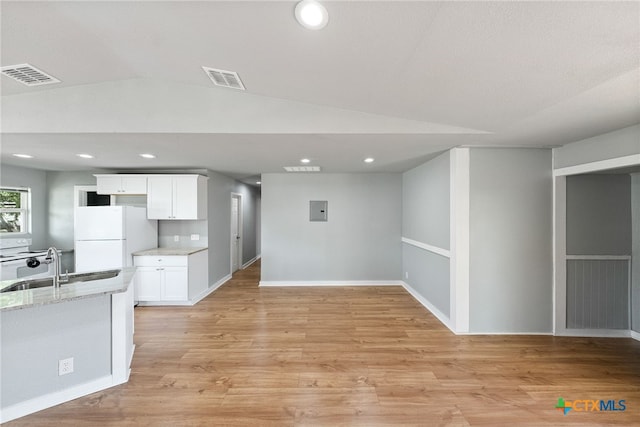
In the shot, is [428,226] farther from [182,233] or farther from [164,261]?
[182,233]

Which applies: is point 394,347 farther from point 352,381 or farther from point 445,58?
point 445,58

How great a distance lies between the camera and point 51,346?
210 cm

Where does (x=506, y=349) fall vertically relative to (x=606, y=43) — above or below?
below

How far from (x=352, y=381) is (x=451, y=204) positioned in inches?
93.7

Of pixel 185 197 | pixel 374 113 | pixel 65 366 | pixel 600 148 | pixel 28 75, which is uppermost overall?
pixel 28 75

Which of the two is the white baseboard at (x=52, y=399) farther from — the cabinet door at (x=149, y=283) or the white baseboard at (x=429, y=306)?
the white baseboard at (x=429, y=306)

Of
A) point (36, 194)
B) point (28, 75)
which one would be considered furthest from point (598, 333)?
point (36, 194)

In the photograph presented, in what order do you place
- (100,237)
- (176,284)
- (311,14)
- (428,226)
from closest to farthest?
(311,14) → (100,237) → (428,226) → (176,284)

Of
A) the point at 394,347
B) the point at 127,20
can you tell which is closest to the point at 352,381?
the point at 394,347

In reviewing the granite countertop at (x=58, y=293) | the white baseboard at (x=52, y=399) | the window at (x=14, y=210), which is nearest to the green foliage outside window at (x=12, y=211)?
the window at (x=14, y=210)

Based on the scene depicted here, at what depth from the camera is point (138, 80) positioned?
8.58ft

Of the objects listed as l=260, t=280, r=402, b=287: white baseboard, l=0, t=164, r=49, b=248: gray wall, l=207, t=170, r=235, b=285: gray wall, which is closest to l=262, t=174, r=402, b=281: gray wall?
l=260, t=280, r=402, b=287: white baseboard

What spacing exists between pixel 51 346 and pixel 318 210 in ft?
14.0

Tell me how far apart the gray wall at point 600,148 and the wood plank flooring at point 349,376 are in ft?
6.88
